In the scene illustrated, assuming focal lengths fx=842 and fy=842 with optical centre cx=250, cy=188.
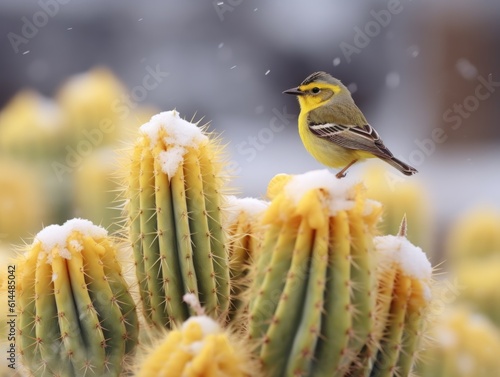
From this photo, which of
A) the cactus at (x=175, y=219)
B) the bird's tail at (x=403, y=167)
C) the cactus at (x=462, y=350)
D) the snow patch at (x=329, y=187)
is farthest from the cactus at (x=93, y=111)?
the snow patch at (x=329, y=187)

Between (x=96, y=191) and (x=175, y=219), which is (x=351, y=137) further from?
(x=96, y=191)

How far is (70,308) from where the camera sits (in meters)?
1.29

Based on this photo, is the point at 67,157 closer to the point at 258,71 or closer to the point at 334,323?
the point at 334,323

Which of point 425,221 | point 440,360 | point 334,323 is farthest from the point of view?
point 425,221

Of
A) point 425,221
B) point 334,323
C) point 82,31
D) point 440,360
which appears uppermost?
point 82,31

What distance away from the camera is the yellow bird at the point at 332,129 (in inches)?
75.9

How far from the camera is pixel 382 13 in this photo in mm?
7262

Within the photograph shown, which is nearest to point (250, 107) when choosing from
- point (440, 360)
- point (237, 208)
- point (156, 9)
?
point (156, 9)

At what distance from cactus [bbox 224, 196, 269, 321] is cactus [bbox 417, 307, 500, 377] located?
2.63ft

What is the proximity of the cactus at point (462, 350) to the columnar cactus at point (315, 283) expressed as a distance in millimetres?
999

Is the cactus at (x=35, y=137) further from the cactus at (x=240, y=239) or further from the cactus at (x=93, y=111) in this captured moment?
the cactus at (x=240, y=239)

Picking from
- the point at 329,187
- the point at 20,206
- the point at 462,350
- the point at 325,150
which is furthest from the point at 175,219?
the point at 20,206

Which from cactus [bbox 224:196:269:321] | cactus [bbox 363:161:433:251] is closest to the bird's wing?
cactus [bbox 363:161:433:251]

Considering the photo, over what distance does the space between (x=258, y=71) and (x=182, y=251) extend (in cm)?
511
